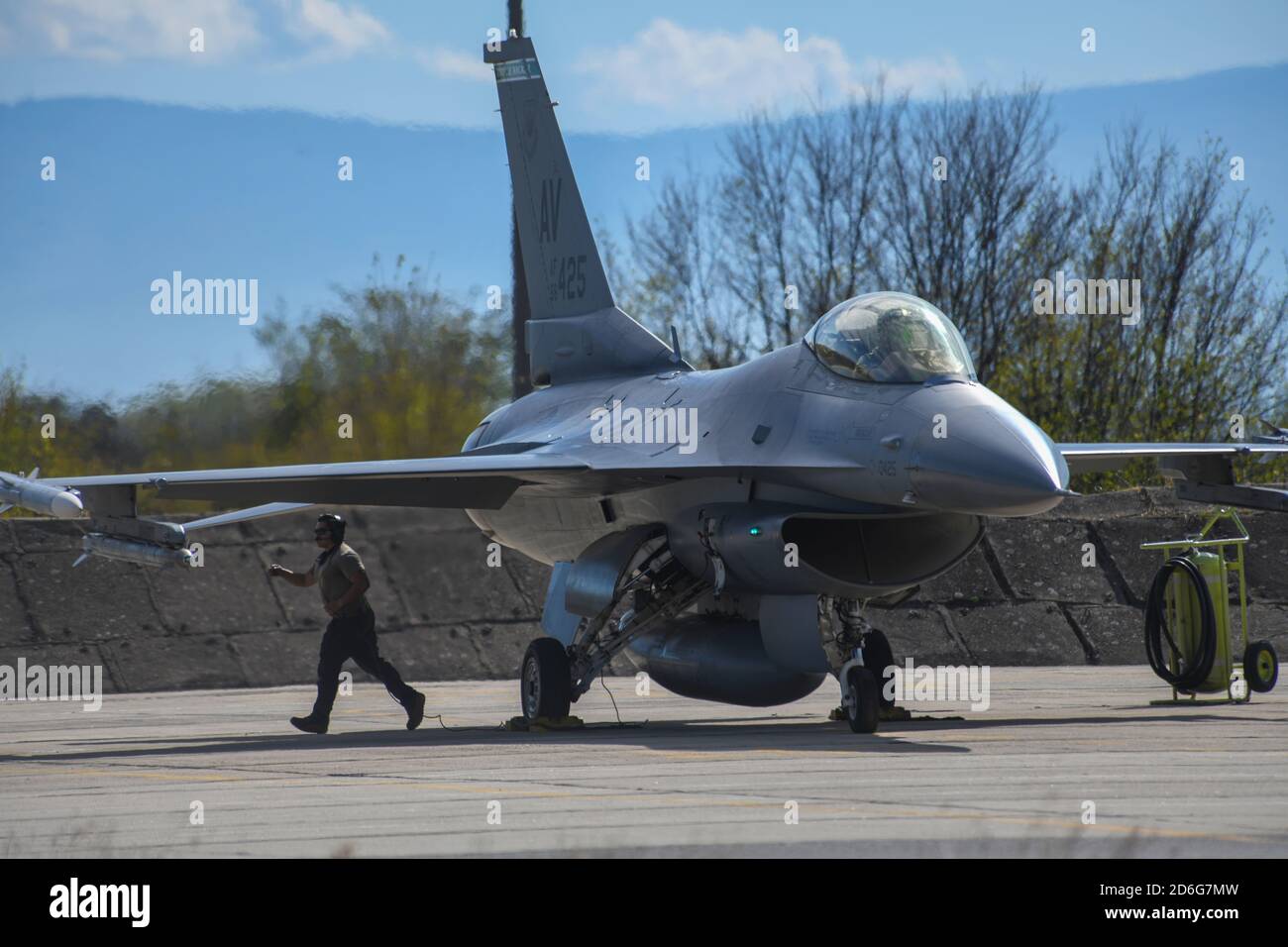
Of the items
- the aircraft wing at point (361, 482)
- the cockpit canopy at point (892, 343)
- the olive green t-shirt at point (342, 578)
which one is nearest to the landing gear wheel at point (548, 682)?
the aircraft wing at point (361, 482)

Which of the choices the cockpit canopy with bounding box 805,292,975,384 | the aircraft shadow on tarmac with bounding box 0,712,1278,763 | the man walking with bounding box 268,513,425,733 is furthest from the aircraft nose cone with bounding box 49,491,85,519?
the cockpit canopy with bounding box 805,292,975,384

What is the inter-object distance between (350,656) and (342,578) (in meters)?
0.64

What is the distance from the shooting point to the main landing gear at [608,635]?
1344cm

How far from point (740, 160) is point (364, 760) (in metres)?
28.0

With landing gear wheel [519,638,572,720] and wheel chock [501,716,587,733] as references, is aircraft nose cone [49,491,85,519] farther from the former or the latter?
wheel chock [501,716,587,733]

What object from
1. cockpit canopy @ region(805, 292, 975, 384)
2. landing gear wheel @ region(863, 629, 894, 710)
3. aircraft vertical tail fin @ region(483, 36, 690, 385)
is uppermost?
aircraft vertical tail fin @ region(483, 36, 690, 385)

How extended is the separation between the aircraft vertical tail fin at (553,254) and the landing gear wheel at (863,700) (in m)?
5.02

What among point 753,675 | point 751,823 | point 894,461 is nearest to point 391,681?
point 753,675

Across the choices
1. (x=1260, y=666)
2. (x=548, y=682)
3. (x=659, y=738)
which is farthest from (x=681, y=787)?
(x=1260, y=666)

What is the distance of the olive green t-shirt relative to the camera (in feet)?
46.5

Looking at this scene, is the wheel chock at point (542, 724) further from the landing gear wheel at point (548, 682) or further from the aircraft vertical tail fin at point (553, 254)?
the aircraft vertical tail fin at point (553, 254)

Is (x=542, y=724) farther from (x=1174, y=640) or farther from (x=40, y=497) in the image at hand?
(x=1174, y=640)

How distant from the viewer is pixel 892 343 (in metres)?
11.8

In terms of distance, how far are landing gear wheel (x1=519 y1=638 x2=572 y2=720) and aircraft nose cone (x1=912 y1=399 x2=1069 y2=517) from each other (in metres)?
3.58
